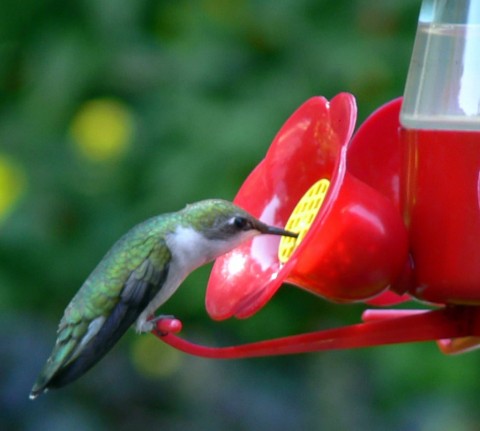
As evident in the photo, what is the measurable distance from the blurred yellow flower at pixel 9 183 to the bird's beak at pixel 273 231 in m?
2.29

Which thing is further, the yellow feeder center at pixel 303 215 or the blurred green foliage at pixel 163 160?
the blurred green foliage at pixel 163 160

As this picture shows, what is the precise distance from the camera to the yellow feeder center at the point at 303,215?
10.8 feet

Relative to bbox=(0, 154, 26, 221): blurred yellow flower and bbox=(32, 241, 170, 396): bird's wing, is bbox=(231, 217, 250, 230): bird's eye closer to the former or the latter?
bbox=(32, 241, 170, 396): bird's wing

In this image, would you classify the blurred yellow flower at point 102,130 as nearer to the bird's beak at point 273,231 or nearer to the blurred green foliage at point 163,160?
the blurred green foliage at point 163,160

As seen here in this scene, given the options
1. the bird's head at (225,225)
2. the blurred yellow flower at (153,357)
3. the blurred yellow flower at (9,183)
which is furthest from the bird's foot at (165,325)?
the blurred yellow flower at (153,357)

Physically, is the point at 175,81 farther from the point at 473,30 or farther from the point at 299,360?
the point at 473,30

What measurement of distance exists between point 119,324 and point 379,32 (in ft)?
8.49

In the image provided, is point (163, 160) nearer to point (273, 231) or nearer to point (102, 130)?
point (102, 130)

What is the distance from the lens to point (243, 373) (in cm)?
586

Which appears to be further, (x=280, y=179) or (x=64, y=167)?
(x=64, y=167)

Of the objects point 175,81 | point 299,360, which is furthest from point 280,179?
point 299,360

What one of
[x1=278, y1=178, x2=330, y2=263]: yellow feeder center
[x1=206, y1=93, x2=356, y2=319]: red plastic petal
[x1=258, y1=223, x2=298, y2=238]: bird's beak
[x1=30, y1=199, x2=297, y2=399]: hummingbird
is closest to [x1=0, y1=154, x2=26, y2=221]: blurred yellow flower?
[x1=30, y1=199, x2=297, y2=399]: hummingbird

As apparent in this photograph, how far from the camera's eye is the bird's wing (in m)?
3.35

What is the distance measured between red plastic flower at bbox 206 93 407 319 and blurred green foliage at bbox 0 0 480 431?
5.51 feet
